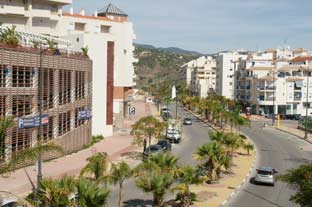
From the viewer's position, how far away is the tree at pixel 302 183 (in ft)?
Result: 60.4

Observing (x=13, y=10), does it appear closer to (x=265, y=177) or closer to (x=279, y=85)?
(x=265, y=177)

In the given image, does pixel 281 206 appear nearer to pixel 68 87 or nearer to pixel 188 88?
pixel 68 87

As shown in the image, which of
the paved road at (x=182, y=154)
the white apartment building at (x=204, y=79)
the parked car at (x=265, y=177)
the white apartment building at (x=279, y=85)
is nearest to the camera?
the paved road at (x=182, y=154)

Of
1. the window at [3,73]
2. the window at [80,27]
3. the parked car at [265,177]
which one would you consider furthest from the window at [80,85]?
the window at [80,27]

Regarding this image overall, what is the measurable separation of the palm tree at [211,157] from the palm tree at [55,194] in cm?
1531

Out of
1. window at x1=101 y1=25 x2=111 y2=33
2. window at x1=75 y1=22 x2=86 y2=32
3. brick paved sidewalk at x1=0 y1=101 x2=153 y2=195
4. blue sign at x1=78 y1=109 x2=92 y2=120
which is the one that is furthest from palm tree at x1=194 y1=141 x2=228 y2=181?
window at x1=101 y1=25 x2=111 y2=33

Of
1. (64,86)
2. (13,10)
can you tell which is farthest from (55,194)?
(13,10)

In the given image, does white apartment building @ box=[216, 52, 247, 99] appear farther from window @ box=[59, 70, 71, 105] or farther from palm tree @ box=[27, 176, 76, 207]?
palm tree @ box=[27, 176, 76, 207]

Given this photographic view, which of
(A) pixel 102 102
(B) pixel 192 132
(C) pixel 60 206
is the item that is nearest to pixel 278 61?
(B) pixel 192 132

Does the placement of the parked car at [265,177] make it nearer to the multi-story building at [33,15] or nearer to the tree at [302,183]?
the tree at [302,183]

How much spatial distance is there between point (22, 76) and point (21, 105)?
7.17 ft

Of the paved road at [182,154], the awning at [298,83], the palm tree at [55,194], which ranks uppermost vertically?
the awning at [298,83]

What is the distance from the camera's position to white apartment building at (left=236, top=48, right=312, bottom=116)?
10619 centimetres

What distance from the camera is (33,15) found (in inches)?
2495
